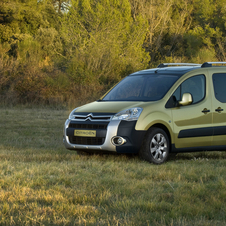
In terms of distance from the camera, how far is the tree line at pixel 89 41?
88.2ft

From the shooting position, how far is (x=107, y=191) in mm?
5398

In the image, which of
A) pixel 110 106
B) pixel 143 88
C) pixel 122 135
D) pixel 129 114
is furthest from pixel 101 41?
pixel 122 135

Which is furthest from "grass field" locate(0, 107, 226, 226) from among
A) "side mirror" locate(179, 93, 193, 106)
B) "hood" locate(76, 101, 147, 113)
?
"side mirror" locate(179, 93, 193, 106)

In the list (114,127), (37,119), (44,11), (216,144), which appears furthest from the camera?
(44,11)

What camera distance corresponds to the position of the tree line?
88.2 feet

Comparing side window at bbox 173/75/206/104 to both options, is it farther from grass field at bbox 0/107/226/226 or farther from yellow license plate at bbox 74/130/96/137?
yellow license plate at bbox 74/130/96/137

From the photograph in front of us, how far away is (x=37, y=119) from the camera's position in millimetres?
17609

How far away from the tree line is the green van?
17.0m

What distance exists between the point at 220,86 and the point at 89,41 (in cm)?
2613

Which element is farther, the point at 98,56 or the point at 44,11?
the point at 44,11

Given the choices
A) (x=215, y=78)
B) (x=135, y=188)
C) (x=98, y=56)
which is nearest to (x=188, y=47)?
(x=98, y=56)

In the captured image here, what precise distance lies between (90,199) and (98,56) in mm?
26316

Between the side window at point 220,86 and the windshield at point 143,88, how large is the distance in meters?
0.90

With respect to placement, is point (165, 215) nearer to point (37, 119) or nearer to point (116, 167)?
point (116, 167)
